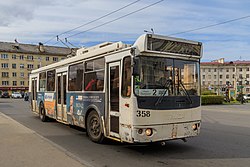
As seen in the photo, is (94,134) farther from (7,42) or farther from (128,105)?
(7,42)

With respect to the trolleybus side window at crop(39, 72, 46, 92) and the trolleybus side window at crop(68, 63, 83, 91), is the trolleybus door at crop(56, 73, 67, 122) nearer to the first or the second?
the trolleybus side window at crop(68, 63, 83, 91)

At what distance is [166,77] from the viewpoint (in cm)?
705

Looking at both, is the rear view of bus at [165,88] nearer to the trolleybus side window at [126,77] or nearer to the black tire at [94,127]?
the trolleybus side window at [126,77]

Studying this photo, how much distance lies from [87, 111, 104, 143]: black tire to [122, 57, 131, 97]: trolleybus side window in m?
1.67

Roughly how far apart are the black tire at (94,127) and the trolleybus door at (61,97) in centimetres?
248

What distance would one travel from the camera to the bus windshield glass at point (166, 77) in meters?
6.70

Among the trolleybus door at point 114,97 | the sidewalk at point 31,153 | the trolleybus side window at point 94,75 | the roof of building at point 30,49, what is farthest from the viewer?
the roof of building at point 30,49

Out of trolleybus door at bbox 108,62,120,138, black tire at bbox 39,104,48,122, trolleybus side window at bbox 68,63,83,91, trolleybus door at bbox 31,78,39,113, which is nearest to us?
trolleybus door at bbox 108,62,120,138

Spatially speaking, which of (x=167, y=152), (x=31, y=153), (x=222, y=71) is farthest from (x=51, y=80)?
(x=222, y=71)

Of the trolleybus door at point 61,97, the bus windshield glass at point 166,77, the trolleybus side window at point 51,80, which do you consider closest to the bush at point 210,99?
the trolleybus side window at point 51,80

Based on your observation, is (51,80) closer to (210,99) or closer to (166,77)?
(166,77)

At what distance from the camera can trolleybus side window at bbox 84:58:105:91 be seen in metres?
8.18

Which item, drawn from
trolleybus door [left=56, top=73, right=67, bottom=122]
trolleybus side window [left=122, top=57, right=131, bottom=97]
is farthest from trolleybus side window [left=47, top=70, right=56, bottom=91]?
trolleybus side window [left=122, top=57, right=131, bottom=97]

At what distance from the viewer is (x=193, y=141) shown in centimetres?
904
